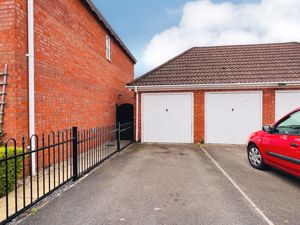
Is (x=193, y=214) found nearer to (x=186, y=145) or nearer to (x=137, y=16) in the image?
(x=186, y=145)


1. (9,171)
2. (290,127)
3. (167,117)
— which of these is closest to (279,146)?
(290,127)

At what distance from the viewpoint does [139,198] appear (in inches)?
138

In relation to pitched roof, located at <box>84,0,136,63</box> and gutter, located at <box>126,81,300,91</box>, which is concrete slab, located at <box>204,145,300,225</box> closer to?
gutter, located at <box>126,81,300,91</box>

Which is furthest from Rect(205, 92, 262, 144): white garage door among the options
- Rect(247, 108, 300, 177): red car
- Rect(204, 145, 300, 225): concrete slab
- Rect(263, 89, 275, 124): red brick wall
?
Rect(247, 108, 300, 177): red car

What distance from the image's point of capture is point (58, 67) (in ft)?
19.3

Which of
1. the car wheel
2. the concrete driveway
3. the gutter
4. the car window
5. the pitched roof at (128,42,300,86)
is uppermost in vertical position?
the pitched roof at (128,42,300,86)

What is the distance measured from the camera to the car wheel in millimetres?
5090

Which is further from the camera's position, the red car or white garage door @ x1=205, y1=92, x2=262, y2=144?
white garage door @ x1=205, y1=92, x2=262, y2=144

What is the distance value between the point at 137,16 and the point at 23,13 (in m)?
14.1

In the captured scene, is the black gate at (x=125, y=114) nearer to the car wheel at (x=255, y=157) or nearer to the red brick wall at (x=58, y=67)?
the red brick wall at (x=58, y=67)

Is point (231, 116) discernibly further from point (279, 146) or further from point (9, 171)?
point (9, 171)

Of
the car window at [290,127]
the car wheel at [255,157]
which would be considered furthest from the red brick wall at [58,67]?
the car window at [290,127]

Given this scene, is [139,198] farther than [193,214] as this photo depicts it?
Yes

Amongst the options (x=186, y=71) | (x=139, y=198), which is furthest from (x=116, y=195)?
(x=186, y=71)
